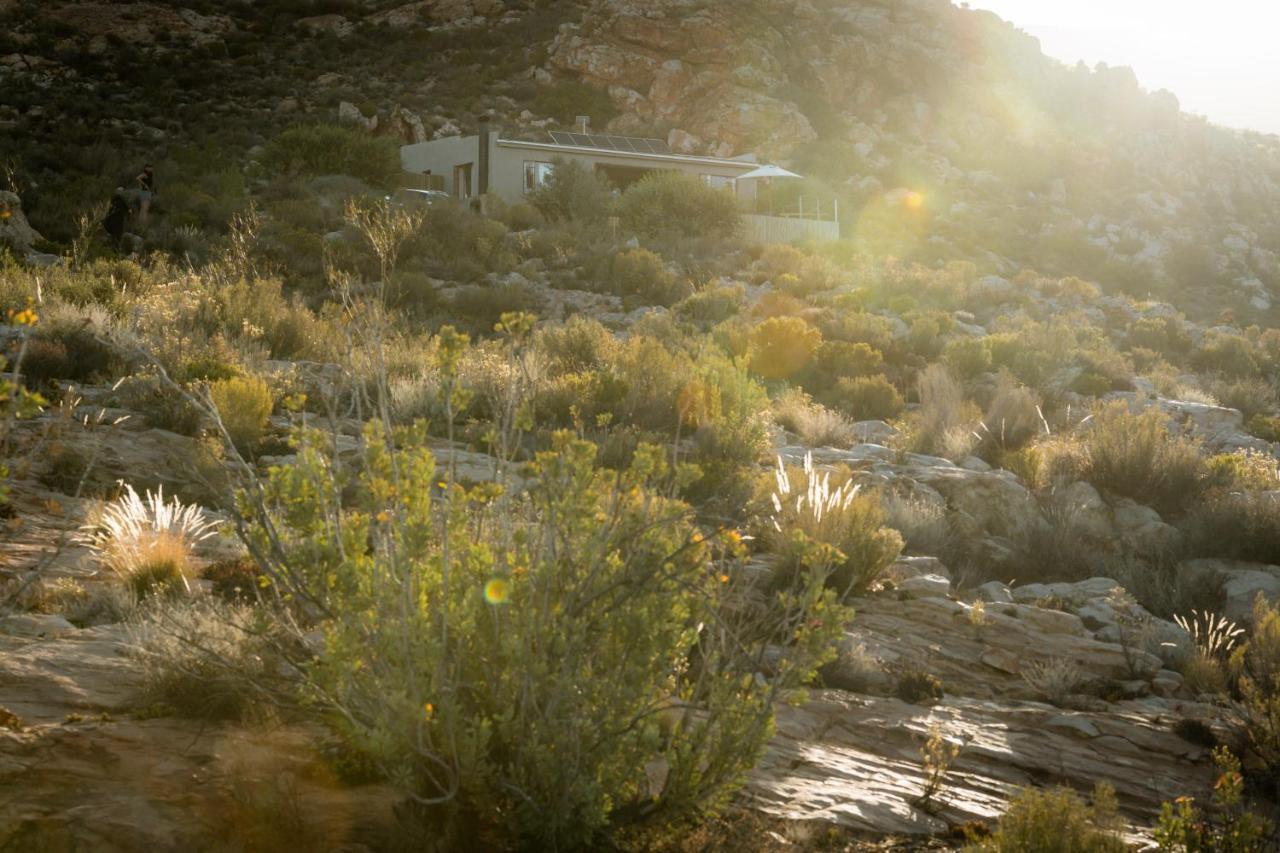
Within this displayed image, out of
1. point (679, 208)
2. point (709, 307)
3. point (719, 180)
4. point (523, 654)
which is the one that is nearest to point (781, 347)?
point (709, 307)

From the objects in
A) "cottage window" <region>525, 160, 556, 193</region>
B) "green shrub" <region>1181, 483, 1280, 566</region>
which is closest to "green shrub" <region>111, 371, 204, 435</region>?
"green shrub" <region>1181, 483, 1280, 566</region>

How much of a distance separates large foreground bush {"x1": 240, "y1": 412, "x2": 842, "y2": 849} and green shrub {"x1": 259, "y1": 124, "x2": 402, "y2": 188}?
30.9 meters

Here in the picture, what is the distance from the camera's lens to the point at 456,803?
373 centimetres

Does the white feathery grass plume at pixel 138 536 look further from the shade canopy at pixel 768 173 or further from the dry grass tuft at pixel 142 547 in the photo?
the shade canopy at pixel 768 173

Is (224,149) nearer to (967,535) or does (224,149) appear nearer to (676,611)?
(967,535)

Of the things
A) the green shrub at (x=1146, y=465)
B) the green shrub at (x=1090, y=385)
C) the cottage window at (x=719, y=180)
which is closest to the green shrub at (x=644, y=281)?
the green shrub at (x=1090, y=385)

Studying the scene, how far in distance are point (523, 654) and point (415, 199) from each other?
88.7 ft

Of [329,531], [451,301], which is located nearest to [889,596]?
[329,531]

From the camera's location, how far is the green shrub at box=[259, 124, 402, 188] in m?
33.4

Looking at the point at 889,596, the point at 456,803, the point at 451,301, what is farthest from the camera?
the point at 451,301

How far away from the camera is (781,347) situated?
17.0 m

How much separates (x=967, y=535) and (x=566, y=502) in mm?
6949

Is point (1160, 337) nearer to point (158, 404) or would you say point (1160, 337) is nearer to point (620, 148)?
point (620, 148)

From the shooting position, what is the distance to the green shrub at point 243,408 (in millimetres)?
9391
